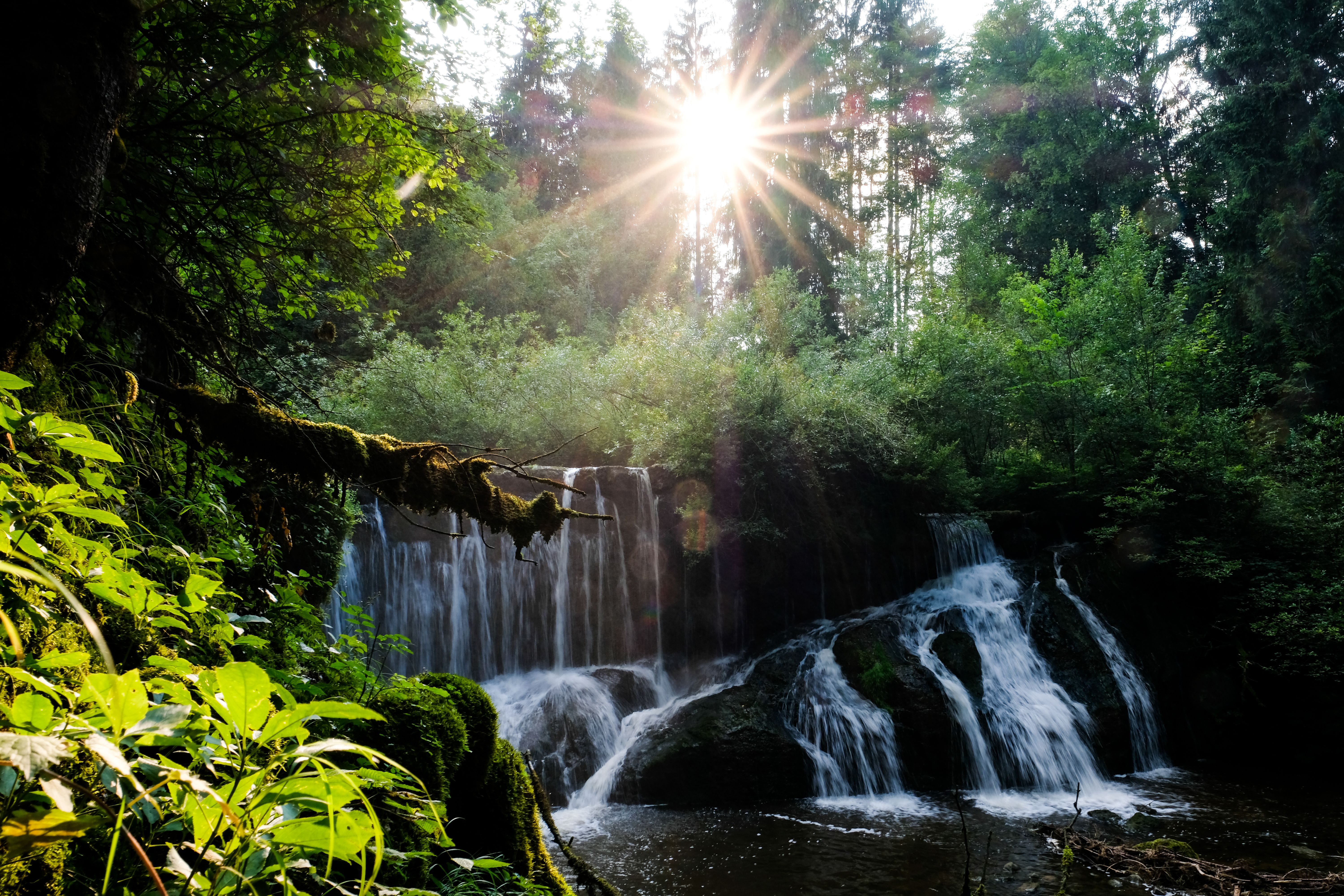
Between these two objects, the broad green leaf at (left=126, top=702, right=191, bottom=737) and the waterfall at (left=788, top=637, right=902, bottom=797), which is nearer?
the broad green leaf at (left=126, top=702, right=191, bottom=737)

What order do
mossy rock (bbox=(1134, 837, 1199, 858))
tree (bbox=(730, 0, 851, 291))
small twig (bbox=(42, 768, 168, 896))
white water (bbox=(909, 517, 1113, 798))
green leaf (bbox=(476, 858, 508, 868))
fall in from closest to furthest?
small twig (bbox=(42, 768, 168, 896)), green leaf (bbox=(476, 858, 508, 868)), mossy rock (bbox=(1134, 837, 1199, 858)), white water (bbox=(909, 517, 1113, 798)), tree (bbox=(730, 0, 851, 291))

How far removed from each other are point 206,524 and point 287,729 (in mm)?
2895

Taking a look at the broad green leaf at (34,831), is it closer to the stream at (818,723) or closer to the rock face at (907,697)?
the stream at (818,723)

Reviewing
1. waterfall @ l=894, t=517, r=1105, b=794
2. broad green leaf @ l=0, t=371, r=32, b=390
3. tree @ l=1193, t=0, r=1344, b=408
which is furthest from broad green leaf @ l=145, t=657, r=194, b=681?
tree @ l=1193, t=0, r=1344, b=408

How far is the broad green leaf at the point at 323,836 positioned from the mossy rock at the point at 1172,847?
26.2ft

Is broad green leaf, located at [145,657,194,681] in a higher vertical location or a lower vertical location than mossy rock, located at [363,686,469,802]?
higher

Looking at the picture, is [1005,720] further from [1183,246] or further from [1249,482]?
[1183,246]

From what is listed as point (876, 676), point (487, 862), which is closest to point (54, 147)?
point (487, 862)

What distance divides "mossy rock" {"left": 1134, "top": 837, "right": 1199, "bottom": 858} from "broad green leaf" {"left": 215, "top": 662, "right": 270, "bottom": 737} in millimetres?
8137

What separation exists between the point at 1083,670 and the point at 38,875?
12705 mm

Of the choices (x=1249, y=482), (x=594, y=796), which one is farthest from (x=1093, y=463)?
(x=594, y=796)

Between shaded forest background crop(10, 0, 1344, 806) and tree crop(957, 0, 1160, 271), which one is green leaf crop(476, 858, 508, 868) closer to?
shaded forest background crop(10, 0, 1344, 806)

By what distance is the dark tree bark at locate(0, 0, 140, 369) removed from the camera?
182 centimetres

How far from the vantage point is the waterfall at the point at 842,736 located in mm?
9109
